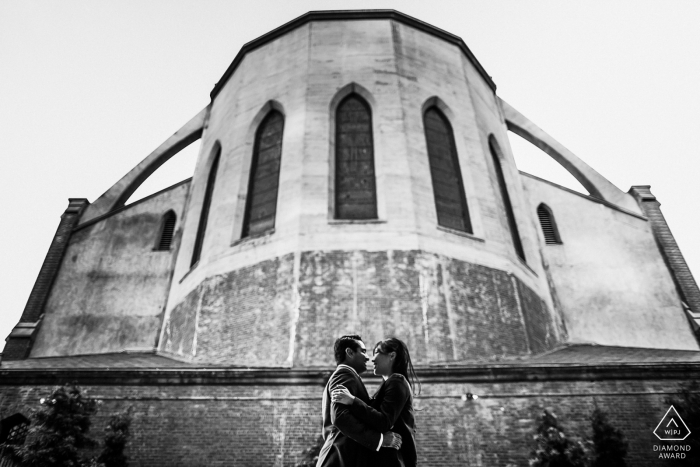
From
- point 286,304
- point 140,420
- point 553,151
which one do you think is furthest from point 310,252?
Answer: point 553,151

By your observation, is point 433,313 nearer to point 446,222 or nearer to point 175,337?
point 446,222

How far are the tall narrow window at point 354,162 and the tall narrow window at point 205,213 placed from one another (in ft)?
12.8

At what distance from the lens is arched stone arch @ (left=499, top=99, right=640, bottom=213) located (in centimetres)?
1844

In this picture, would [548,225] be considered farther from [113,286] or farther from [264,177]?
[113,286]

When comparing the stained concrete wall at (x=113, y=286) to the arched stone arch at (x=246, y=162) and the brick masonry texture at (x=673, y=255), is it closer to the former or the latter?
the arched stone arch at (x=246, y=162)

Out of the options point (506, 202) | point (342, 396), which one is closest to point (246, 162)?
point (506, 202)

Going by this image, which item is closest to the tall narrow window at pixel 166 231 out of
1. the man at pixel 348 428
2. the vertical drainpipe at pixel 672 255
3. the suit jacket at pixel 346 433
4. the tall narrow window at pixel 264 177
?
the tall narrow window at pixel 264 177

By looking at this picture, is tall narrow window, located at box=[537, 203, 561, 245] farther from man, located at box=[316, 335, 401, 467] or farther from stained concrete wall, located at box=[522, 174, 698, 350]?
man, located at box=[316, 335, 401, 467]

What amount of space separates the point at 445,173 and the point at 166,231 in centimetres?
805

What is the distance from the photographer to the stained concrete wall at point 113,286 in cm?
1513

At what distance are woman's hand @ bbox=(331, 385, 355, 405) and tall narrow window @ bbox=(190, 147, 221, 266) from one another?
39.1ft

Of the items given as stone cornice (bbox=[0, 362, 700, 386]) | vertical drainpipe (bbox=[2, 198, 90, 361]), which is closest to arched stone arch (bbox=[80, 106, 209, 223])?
vertical drainpipe (bbox=[2, 198, 90, 361])

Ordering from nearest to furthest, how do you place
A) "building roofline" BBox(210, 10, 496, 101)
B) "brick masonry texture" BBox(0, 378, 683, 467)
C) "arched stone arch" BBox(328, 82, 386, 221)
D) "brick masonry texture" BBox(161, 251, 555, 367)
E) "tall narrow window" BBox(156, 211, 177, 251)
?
"brick masonry texture" BBox(0, 378, 683, 467)
"brick masonry texture" BBox(161, 251, 555, 367)
"arched stone arch" BBox(328, 82, 386, 221)
"tall narrow window" BBox(156, 211, 177, 251)
"building roofline" BBox(210, 10, 496, 101)

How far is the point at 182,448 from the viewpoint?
32.1ft
